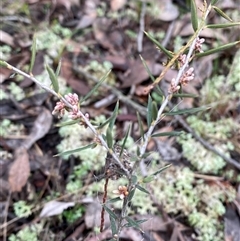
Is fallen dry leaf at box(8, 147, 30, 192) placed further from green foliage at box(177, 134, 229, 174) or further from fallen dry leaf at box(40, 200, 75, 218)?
green foliage at box(177, 134, 229, 174)

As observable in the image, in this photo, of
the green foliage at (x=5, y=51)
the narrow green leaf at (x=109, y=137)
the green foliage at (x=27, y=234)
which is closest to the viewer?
the narrow green leaf at (x=109, y=137)

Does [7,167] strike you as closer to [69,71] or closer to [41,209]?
[41,209]

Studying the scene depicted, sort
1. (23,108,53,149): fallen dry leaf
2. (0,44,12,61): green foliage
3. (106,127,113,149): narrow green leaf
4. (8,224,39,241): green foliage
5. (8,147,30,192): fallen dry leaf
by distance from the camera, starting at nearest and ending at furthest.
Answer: (106,127,113,149): narrow green leaf, (8,224,39,241): green foliage, (8,147,30,192): fallen dry leaf, (23,108,53,149): fallen dry leaf, (0,44,12,61): green foliage

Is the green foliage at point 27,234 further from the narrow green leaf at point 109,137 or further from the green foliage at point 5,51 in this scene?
the green foliage at point 5,51

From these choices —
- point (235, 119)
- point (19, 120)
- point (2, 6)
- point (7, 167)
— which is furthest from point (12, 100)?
point (235, 119)

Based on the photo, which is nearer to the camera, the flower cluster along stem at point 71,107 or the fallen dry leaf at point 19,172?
the flower cluster along stem at point 71,107

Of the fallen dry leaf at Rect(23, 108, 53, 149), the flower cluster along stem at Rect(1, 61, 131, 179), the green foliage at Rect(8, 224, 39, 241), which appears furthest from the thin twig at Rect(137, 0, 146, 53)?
the flower cluster along stem at Rect(1, 61, 131, 179)

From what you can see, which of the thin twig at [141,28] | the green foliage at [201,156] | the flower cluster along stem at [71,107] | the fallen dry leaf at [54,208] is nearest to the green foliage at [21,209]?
the fallen dry leaf at [54,208]
